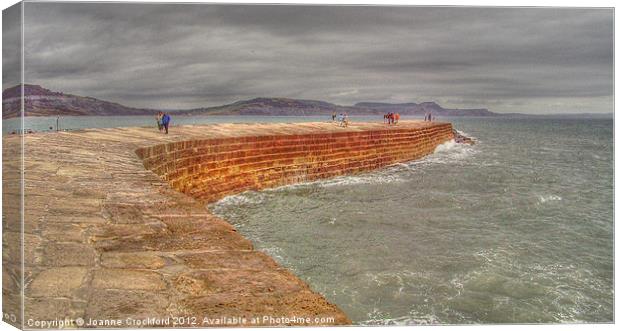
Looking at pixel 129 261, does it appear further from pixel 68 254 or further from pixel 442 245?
pixel 442 245

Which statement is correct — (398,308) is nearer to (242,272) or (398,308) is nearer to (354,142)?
(242,272)

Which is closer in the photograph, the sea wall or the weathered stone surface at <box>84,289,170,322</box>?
the weathered stone surface at <box>84,289,170,322</box>

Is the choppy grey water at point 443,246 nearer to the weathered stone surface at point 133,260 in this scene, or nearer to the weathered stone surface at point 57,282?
the weathered stone surface at point 133,260

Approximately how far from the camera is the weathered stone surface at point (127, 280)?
2.59 m

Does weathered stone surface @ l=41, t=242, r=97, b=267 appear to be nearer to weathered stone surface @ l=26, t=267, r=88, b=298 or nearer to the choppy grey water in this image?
weathered stone surface @ l=26, t=267, r=88, b=298

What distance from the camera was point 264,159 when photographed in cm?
1347

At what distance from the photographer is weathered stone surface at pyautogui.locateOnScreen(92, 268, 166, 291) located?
102 inches

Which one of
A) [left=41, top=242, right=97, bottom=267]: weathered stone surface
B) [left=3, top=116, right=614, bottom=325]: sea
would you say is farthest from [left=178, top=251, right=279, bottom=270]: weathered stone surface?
[left=3, top=116, right=614, bottom=325]: sea

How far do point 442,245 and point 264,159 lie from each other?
6654 millimetres

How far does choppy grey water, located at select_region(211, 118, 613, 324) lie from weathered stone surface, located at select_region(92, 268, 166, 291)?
9.58 ft

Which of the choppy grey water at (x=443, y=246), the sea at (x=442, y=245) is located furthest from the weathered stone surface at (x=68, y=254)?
the choppy grey water at (x=443, y=246)

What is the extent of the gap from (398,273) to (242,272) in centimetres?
397

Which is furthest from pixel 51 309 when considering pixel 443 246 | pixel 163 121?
pixel 163 121

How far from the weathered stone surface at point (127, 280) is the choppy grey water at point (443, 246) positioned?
2.92 meters
